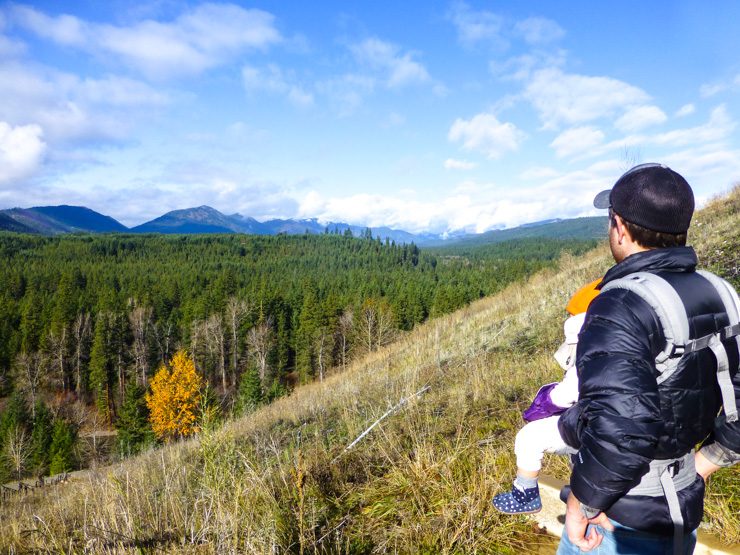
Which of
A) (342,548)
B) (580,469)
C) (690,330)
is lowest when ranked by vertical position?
(342,548)

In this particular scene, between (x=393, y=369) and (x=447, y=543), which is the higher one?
(x=447, y=543)

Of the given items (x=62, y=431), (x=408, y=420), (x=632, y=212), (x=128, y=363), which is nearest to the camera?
(x=632, y=212)

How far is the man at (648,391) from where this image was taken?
1.40 m

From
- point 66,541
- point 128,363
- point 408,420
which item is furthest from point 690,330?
point 128,363

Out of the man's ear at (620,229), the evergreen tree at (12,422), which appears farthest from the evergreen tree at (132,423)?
the man's ear at (620,229)

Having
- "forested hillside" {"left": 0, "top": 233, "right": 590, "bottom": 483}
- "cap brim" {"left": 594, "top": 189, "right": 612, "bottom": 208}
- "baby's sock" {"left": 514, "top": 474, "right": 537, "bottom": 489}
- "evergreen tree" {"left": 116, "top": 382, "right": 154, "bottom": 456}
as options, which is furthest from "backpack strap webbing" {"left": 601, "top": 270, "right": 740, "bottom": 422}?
"evergreen tree" {"left": 116, "top": 382, "right": 154, "bottom": 456}

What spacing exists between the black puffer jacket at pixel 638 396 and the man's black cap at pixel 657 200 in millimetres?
113

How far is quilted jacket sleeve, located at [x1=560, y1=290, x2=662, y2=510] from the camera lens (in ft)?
4.51

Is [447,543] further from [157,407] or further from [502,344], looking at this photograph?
[157,407]

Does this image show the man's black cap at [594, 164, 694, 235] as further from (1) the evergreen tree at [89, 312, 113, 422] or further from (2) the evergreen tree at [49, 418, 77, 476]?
(1) the evergreen tree at [89, 312, 113, 422]

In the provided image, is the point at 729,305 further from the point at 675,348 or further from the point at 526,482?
the point at 526,482

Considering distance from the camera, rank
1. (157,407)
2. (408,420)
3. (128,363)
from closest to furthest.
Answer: (408,420)
(157,407)
(128,363)

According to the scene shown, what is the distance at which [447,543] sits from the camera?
2859 millimetres

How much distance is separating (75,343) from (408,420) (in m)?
59.9
